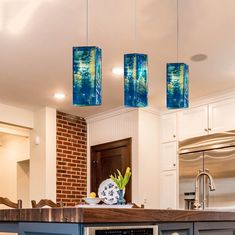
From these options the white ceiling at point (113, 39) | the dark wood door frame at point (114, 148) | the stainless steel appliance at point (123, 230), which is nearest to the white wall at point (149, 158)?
the dark wood door frame at point (114, 148)

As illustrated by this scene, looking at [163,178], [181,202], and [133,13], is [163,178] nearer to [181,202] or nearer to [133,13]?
[181,202]

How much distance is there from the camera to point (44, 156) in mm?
5656

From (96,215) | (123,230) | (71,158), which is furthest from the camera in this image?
(71,158)

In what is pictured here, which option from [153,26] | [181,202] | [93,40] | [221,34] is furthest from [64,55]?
[181,202]

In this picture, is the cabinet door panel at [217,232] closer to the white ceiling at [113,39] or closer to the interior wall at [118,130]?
the white ceiling at [113,39]

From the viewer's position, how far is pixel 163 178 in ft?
18.5

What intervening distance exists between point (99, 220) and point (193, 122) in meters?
3.91

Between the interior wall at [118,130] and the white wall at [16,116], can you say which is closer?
the interior wall at [118,130]

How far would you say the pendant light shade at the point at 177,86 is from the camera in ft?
9.30

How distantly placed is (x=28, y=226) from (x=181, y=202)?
3738 millimetres

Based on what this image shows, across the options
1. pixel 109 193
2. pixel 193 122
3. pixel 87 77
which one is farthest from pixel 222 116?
pixel 109 193

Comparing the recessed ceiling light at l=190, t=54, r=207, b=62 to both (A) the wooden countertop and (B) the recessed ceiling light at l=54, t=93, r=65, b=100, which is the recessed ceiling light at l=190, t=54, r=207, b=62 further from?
(A) the wooden countertop

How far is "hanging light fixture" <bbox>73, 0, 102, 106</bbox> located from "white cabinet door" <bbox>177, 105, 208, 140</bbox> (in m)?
2.96

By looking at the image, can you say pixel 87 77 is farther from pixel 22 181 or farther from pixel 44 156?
pixel 22 181
